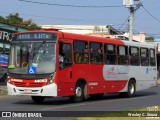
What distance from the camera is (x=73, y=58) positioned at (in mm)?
19906

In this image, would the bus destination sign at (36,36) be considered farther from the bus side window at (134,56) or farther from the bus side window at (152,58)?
the bus side window at (152,58)

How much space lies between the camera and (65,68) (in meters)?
19.3

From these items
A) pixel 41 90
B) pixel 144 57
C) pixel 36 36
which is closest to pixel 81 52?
pixel 36 36

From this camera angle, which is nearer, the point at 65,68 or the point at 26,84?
the point at 26,84

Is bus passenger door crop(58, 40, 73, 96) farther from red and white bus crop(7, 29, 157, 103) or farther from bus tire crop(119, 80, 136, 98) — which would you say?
bus tire crop(119, 80, 136, 98)

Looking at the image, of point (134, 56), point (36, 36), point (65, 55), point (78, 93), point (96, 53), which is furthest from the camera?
point (134, 56)

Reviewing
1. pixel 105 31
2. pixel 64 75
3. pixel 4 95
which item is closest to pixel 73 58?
pixel 64 75

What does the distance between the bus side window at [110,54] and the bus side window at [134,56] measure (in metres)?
2.13

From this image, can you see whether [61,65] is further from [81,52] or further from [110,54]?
[110,54]

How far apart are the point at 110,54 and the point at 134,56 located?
3.15 meters

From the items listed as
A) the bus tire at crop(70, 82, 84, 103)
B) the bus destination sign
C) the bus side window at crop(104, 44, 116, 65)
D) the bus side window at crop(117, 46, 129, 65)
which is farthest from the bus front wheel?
the bus destination sign

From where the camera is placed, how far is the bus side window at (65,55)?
19078 millimetres

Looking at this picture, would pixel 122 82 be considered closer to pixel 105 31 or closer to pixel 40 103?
pixel 40 103

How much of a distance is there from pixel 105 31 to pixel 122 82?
44.3m
